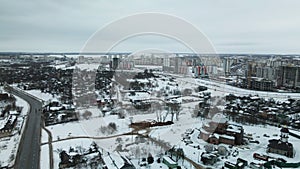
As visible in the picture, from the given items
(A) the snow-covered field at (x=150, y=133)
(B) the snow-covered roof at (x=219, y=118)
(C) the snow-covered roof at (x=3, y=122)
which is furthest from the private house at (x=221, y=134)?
(C) the snow-covered roof at (x=3, y=122)

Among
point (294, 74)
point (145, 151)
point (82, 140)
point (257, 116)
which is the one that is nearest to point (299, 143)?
point (257, 116)

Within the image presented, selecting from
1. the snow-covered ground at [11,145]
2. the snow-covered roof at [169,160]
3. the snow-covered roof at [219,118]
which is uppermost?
the snow-covered roof at [219,118]

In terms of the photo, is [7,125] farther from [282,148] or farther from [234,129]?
[282,148]

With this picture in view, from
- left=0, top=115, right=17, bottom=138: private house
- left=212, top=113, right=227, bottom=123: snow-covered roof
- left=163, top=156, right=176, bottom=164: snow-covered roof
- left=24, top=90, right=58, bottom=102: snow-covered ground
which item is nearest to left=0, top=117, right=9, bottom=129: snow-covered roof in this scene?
left=0, top=115, right=17, bottom=138: private house

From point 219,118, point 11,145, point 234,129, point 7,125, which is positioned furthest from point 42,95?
point 234,129

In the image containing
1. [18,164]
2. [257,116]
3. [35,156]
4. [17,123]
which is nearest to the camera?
[18,164]

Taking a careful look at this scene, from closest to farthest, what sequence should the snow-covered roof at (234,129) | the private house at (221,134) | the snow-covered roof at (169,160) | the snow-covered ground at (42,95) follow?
the snow-covered roof at (169,160) → the private house at (221,134) → the snow-covered roof at (234,129) → the snow-covered ground at (42,95)

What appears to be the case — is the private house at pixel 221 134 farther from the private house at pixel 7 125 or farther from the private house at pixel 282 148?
the private house at pixel 7 125

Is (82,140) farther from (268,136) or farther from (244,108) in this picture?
(244,108)

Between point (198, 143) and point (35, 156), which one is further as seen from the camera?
point (198, 143)
